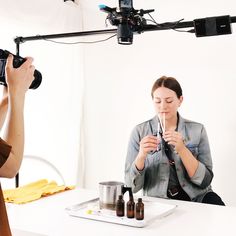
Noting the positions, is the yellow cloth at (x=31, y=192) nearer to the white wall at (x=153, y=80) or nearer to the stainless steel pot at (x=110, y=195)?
the stainless steel pot at (x=110, y=195)

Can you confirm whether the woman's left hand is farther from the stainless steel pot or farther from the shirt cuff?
the stainless steel pot

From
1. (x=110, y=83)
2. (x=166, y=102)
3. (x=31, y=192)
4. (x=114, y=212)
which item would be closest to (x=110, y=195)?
(x=114, y=212)

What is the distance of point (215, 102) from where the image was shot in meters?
2.47

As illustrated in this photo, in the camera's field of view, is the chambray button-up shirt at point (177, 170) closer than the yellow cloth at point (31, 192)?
No

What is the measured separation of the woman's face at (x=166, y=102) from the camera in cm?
216

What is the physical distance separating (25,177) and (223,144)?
1317 millimetres

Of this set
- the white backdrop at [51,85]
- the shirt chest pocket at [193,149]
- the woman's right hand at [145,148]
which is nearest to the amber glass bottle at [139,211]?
the woman's right hand at [145,148]

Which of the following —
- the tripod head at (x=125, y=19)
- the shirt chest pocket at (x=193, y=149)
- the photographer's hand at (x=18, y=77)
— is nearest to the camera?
the photographer's hand at (x=18, y=77)

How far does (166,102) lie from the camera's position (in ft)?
7.08

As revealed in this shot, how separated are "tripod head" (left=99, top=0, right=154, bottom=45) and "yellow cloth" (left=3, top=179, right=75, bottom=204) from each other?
30.7 inches

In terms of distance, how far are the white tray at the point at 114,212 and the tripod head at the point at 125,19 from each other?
2.14 ft

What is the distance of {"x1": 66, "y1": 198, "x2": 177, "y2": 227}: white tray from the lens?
128 centimetres

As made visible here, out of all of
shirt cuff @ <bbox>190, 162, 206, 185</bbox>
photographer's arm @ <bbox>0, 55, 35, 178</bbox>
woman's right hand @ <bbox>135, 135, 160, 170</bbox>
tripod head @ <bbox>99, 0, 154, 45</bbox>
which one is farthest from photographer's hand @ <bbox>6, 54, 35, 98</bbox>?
shirt cuff @ <bbox>190, 162, 206, 185</bbox>

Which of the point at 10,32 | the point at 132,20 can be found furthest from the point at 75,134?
the point at 132,20
